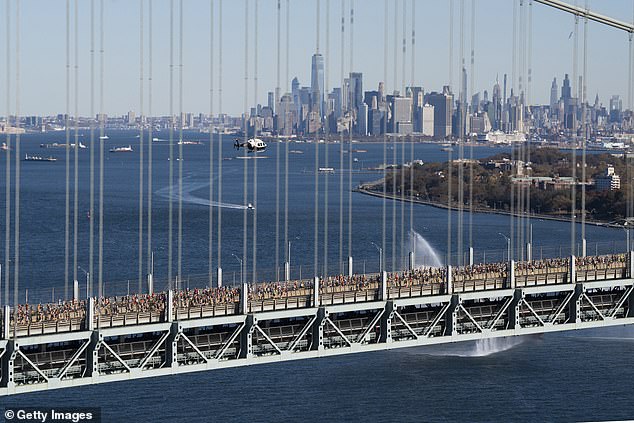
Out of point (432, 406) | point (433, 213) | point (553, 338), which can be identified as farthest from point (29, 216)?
point (432, 406)

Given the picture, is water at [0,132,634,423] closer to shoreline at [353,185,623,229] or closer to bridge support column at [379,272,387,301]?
bridge support column at [379,272,387,301]

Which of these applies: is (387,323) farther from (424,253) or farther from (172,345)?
(424,253)

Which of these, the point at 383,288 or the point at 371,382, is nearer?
the point at 383,288

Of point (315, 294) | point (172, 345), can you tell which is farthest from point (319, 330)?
point (172, 345)

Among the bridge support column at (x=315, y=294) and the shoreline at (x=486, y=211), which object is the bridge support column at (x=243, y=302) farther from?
the shoreline at (x=486, y=211)

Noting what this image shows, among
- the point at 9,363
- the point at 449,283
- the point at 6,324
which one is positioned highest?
the point at 449,283

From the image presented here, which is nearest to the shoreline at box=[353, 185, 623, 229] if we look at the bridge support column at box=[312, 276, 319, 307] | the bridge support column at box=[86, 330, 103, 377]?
the bridge support column at box=[312, 276, 319, 307]

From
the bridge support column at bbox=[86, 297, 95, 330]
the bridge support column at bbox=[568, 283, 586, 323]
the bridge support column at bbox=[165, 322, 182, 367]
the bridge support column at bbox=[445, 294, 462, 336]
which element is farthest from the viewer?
the bridge support column at bbox=[568, 283, 586, 323]
